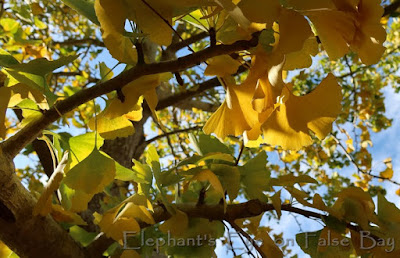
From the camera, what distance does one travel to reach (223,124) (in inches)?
20.4

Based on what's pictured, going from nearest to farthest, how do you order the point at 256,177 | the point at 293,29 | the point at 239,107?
the point at 293,29
the point at 239,107
the point at 256,177

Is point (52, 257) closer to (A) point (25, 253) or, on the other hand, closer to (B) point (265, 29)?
(A) point (25, 253)

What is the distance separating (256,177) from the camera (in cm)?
67

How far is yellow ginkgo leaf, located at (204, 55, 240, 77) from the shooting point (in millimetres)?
454

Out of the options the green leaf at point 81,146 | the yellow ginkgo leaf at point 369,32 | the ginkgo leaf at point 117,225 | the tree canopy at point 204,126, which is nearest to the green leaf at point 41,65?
the tree canopy at point 204,126

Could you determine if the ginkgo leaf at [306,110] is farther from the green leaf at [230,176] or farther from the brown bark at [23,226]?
the brown bark at [23,226]

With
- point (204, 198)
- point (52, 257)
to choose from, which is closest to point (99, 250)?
point (52, 257)

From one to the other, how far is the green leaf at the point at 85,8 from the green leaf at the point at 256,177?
1.25 feet

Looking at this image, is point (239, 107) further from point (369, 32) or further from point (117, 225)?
point (117, 225)

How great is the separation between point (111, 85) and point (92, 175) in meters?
0.13

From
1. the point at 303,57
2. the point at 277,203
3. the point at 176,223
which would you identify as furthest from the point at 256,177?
the point at 303,57

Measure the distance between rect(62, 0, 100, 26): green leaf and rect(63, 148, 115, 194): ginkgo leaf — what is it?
0.63 feet

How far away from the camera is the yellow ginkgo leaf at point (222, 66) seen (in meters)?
0.45

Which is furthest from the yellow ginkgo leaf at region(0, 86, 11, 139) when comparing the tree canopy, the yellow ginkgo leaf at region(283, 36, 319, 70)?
the yellow ginkgo leaf at region(283, 36, 319, 70)
